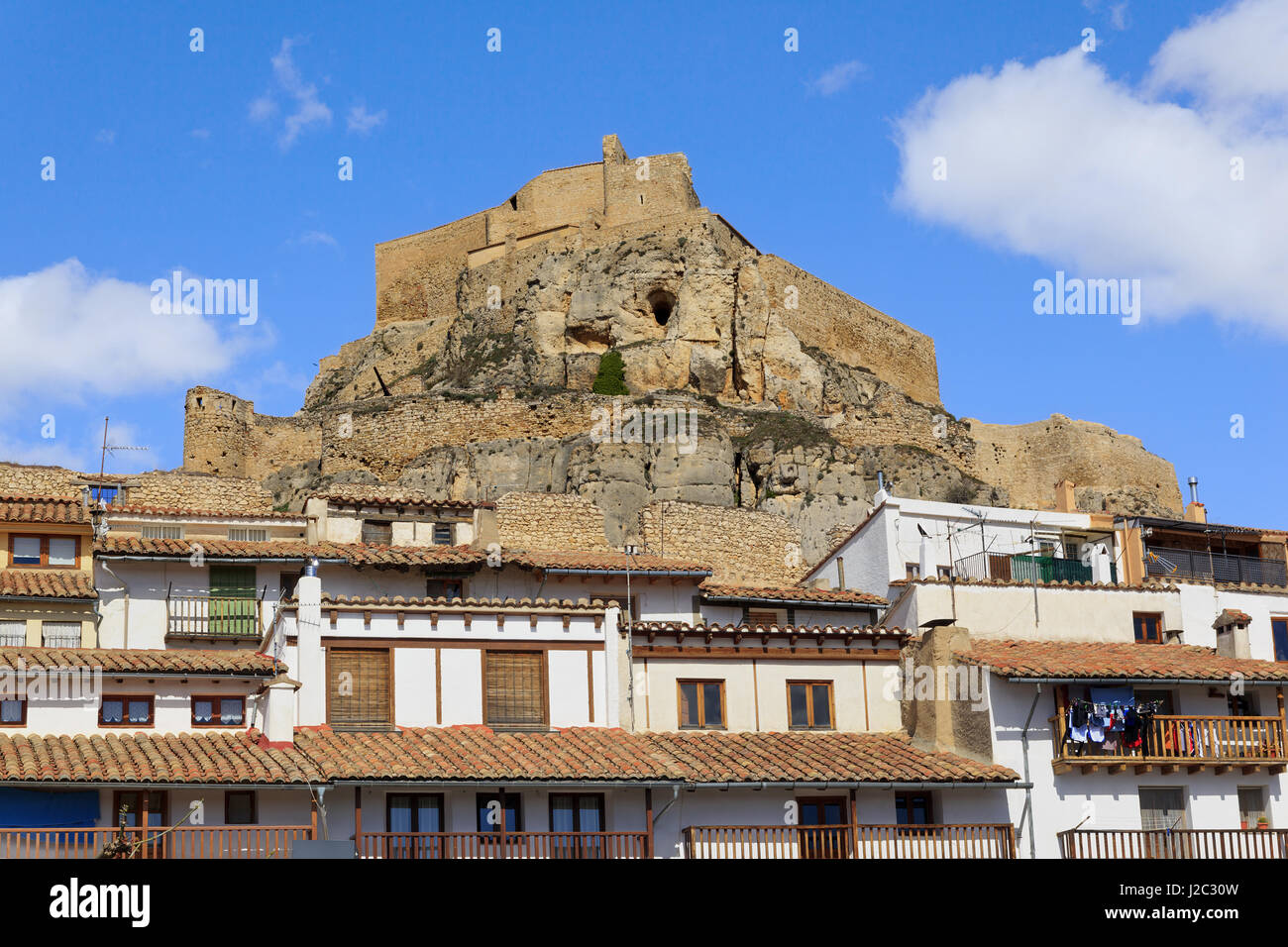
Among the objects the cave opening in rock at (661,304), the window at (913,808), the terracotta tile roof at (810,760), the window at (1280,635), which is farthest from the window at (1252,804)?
the cave opening in rock at (661,304)

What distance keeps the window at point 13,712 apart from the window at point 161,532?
1299 cm

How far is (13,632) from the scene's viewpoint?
37875mm

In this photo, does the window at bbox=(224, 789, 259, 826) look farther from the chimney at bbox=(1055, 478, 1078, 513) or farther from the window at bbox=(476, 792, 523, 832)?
the chimney at bbox=(1055, 478, 1078, 513)

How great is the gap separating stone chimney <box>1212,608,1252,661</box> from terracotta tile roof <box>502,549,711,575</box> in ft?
39.6

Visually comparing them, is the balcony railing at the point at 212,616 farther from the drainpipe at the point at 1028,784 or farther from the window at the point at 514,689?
the drainpipe at the point at 1028,784

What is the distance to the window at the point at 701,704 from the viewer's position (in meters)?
34.4

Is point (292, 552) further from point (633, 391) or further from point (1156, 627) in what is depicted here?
point (633, 391)

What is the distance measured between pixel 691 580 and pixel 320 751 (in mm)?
12573

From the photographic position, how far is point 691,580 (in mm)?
40438

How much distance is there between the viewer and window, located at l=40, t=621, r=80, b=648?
125ft
